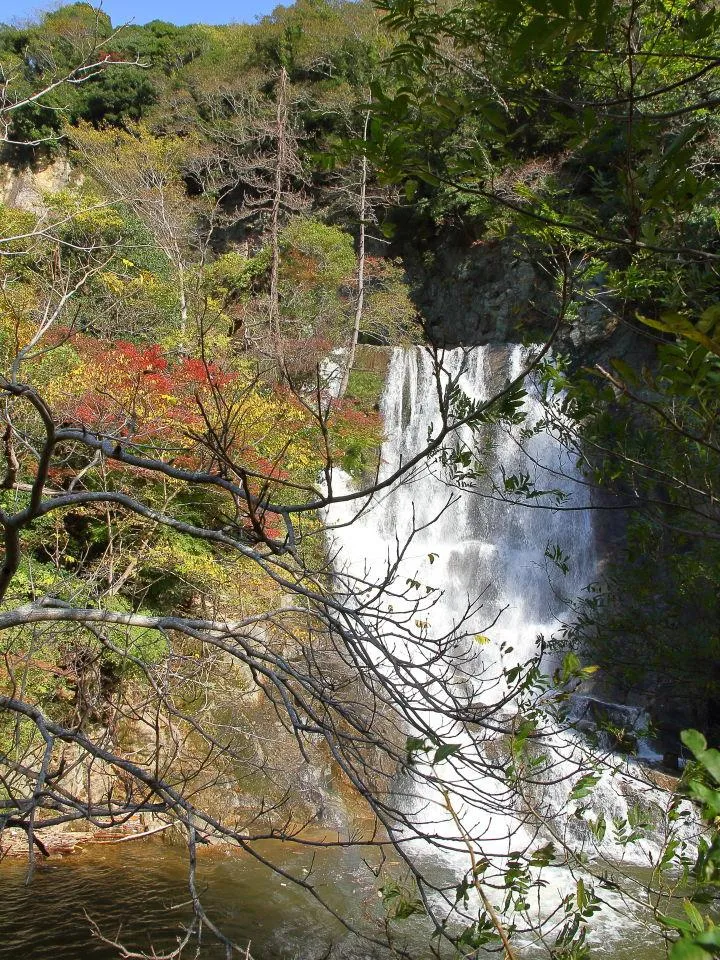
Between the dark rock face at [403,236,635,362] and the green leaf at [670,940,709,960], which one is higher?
the dark rock face at [403,236,635,362]

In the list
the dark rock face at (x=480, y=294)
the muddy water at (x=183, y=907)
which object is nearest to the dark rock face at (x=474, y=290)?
the dark rock face at (x=480, y=294)

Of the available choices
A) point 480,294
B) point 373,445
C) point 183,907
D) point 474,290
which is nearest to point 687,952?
point 183,907

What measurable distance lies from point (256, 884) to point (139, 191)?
14110 mm

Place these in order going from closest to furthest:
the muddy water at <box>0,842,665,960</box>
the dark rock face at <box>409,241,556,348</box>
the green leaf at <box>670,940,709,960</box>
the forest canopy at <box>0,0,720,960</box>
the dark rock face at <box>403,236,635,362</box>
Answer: the green leaf at <box>670,940,709,960</box> < the forest canopy at <box>0,0,720,960</box> < the muddy water at <box>0,842,665,960</box> < the dark rock face at <box>403,236,635,362</box> < the dark rock face at <box>409,241,556,348</box>

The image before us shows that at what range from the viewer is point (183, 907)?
6.40 metres

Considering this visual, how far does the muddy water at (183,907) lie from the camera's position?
5.59 metres

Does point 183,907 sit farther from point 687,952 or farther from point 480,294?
point 480,294

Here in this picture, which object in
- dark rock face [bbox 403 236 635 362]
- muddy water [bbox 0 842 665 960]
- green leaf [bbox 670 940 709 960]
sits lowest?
muddy water [bbox 0 842 665 960]

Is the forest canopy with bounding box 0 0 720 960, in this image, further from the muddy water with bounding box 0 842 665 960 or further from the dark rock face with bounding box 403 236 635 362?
the muddy water with bounding box 0 842 665 960

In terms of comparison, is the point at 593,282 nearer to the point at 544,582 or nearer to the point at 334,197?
the point at 544,582

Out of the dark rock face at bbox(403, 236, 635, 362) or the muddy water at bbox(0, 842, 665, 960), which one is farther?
the dark rock face at bbox(403, 236, 635, 362)

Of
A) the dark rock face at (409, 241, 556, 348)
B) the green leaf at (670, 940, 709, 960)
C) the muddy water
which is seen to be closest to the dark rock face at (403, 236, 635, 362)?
the dark rock face at (409, 241, 556, 348)

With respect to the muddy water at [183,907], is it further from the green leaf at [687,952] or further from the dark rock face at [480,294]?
the dark rock face at [480,294]

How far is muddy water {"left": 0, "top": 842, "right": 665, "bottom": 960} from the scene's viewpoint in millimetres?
5586
